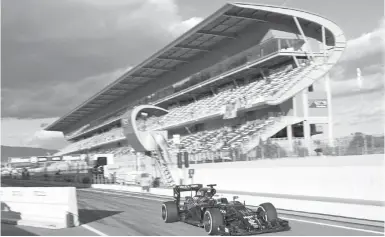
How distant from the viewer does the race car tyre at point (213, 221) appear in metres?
10.8

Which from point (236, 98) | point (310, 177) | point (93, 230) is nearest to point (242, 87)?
point (236, 98)

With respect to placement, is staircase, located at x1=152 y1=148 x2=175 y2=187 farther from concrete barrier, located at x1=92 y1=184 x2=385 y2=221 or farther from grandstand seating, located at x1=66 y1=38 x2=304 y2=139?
concrete barrier, located at x1=92 y1=184 x2=385 y2=221

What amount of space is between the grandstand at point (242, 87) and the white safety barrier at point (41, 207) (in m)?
11.4

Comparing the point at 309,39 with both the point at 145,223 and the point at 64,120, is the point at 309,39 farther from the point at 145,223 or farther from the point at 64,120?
the point at 64,120

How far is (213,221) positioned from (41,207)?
5.40m

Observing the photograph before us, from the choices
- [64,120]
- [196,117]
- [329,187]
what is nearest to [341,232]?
[329,187]

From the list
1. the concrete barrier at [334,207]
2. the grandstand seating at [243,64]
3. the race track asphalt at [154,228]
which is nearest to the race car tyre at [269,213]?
the race track asphalt at [154,228]

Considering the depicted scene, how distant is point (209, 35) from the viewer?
44938mm

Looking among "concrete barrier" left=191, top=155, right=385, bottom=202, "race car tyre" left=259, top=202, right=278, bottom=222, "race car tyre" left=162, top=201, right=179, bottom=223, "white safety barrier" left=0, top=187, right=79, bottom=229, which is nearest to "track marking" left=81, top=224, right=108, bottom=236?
"white safety barrier" left=0, top=187, right=79, bottom=229

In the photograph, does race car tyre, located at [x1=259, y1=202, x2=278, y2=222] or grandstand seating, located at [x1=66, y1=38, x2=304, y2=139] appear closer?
race car tyre, located at [x1=259, y1=202, x2=278, y2=222]

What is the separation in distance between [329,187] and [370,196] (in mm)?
2276

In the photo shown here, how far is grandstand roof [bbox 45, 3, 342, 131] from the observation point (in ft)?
123

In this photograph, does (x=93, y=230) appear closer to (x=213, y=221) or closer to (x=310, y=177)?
(x=213, y=221)

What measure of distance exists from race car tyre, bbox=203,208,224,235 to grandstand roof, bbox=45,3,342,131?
92.3 feet
